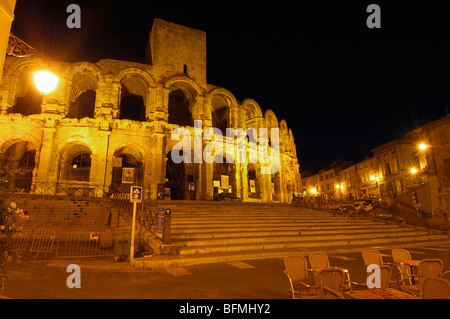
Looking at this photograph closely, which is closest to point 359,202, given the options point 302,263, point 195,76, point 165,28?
point 195,76

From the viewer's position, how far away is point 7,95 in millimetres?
22406

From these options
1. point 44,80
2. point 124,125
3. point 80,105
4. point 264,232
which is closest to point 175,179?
point 124,125

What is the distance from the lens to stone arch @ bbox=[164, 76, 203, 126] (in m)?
27.3

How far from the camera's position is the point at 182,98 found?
31.1 meters

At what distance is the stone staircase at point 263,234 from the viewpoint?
1049 centimetres

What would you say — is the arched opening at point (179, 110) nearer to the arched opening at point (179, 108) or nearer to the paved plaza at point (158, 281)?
the arched opening at point (179, 108)

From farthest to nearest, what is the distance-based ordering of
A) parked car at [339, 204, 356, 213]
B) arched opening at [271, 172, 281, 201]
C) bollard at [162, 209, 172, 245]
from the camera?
1. arched opening at [271, 172, 281, 201]
2. parked car at [339, 204, 356, 213]
3. bollard at [162, 209, 172, 245]

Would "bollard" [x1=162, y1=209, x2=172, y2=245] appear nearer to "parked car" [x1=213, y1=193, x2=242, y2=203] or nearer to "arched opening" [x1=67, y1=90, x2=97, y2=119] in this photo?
"parked car" [x1=213, y1=193, x2=242, y2=203]

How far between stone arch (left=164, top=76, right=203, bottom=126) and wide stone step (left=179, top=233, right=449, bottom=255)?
1783 cm

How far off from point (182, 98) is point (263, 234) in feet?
71.8

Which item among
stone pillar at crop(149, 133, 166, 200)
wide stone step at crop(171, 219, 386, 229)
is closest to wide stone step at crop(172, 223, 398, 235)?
wide stone step at crop(171, 219, 386, 229)

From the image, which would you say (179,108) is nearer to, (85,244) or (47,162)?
(47,162)

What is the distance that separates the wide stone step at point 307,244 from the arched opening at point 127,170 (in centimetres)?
1344
